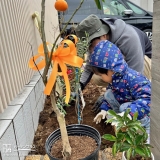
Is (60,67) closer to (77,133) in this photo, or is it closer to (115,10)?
(77,133)

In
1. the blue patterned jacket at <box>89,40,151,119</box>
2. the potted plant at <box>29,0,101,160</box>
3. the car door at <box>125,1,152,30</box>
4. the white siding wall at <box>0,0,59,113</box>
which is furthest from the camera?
the car door at <box>125,1,152,30</box>

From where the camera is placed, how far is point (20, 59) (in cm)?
187

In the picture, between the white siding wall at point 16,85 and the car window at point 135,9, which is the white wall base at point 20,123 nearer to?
the white siding wall at point 16,85

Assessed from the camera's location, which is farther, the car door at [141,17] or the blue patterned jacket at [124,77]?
the car door at [141,17]

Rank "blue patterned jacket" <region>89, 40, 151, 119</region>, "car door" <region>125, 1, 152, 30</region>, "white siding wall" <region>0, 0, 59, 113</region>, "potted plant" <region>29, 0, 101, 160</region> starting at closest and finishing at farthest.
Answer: "potted plant" <region>29, 0, 101, 160</region> → "white siding wall" <region>0, 0, 59, 113</region> → "blue patterned jacket" <region>89, 40, 151, 119</region> → "car door" <region>125, 1, 152, 30</region>

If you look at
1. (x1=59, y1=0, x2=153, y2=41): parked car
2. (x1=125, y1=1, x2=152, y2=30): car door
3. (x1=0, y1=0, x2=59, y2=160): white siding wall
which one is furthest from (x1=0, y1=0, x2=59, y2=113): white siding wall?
(x1=125, y1=1, x2=152, y2=30): car door

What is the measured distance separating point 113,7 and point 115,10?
99mm

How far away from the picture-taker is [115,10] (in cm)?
595

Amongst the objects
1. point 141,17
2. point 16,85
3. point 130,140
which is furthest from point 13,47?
point 141,17

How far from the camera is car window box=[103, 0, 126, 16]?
582 cm

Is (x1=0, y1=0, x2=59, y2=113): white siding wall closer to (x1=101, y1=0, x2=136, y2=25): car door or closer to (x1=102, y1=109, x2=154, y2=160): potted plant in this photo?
(x1=102, y1=109, x2=154, y2=160): potted plant

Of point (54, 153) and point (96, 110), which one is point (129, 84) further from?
point (54, 153)

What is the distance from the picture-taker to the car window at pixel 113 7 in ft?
19.1

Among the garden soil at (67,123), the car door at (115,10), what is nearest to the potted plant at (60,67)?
the garden soil at (67,123)
